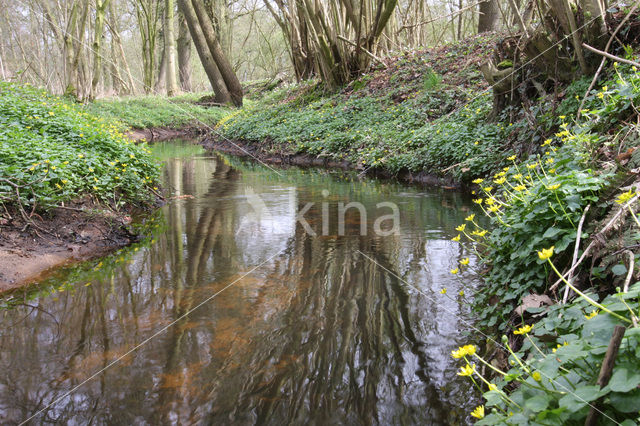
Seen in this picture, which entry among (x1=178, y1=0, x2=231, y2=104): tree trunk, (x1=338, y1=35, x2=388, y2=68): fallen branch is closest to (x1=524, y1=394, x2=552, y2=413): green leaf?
(x1=338, y1=35, x2=388, y2=68): fallen branch

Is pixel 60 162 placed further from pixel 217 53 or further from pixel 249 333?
pixel 217 53

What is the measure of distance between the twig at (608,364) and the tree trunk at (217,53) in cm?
1635

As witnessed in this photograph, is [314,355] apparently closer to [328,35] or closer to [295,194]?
[295,194]

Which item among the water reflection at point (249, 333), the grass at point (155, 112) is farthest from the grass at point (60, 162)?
the grass at point (155, 112)

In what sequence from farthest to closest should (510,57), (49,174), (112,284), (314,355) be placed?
1. (510,57)
2. (49,174)
3. (112,284)
4. (314,355)

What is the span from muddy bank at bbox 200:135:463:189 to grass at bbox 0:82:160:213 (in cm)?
335

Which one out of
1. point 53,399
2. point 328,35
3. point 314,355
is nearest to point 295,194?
point 314,355

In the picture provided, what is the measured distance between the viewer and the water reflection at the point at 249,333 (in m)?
1.94

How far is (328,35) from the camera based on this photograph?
11.4 meters

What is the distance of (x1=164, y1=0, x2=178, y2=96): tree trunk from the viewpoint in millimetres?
20984

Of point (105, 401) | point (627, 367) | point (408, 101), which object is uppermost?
point (408, 101)

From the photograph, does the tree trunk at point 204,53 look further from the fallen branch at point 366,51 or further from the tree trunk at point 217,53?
the fallen branch at point 366,51

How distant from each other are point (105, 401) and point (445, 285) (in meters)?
2.10

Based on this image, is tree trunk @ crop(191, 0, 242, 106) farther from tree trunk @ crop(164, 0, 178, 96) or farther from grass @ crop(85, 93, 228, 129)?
tree trunk @ crop(164, 0, 178, 96)
